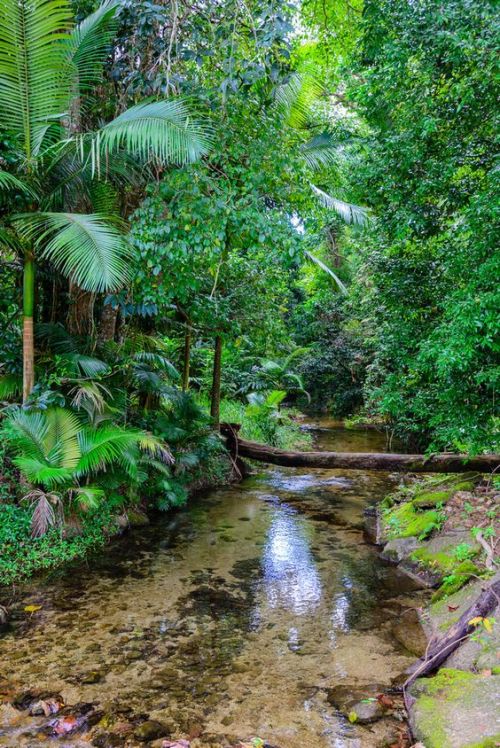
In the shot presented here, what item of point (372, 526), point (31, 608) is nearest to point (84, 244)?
point (31, 608)

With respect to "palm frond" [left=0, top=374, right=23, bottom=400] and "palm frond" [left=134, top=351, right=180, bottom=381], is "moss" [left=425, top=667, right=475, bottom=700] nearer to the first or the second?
"palm frond" [left=0, top=374, right=23, bottom=400]

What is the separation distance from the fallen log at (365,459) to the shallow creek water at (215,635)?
1482 millimetres

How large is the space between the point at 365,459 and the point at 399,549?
237cm

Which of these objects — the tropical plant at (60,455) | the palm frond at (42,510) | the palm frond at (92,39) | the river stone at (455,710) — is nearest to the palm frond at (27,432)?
the tropical plant at (60,455)

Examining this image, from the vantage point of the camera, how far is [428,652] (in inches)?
133

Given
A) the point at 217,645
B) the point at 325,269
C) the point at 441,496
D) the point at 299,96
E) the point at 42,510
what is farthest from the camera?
the point at 325,269

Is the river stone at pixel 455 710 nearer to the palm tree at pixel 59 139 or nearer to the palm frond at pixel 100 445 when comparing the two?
the palm frond at pixel 100 445

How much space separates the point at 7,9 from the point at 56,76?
605mm

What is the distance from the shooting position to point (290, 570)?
17.3ft

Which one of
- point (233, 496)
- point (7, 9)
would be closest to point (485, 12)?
point (7, 9)

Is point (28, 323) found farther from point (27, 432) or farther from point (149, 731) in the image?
point (149, 731)

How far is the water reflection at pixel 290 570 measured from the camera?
455cm

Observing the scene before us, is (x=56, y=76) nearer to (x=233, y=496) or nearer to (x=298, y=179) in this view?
(x=298, y=179)

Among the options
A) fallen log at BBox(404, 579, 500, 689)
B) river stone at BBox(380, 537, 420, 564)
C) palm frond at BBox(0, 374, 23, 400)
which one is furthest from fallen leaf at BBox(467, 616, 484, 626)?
palm frond at BBox(0, 374, 23, 400)
